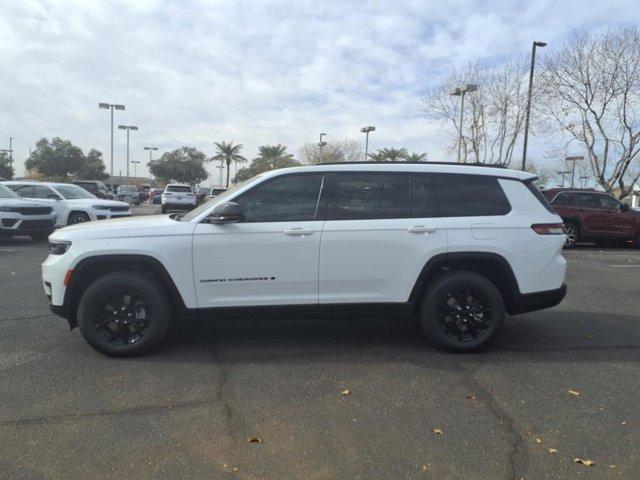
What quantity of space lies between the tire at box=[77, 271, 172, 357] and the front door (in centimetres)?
41

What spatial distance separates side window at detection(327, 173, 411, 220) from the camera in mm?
4801

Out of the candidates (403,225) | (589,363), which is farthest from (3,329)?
(589,363)

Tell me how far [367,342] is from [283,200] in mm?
1685

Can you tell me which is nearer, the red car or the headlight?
the headlight

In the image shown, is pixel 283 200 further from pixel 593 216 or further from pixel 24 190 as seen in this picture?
pixel 24 190

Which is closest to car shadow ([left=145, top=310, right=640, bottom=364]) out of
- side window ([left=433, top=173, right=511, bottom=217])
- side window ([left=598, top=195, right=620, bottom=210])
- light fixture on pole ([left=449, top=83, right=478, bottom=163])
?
side window ([left=433, top=173, right=511, bottom=217])

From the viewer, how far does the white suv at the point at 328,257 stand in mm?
4625

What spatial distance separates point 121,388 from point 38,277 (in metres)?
5.66

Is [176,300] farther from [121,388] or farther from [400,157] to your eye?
[400,157]

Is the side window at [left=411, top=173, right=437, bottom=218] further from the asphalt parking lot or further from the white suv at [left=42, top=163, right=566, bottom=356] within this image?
the asphalt parking lot

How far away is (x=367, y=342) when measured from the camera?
5.30 metres

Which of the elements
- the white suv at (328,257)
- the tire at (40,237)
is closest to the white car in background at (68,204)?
the tire at (40,237)

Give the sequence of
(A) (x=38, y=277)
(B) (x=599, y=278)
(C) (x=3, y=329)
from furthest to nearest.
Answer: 1. (B) (x=599, y=278)
2. (A) (x=38, y=277)
3. (C) (x=3, y=329)

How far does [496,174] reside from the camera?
504 centimetres
